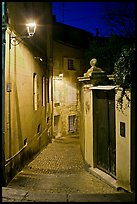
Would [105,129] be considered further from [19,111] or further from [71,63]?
[71,63]

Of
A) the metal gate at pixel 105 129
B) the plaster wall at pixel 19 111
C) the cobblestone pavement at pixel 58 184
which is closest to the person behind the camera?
the cobblestone pavement at pixel 58 184

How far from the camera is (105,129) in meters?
7.37

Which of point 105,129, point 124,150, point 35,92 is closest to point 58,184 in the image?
point 105,129

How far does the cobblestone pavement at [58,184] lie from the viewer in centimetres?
471

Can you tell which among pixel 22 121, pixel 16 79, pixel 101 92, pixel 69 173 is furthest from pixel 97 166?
pixel 16 79

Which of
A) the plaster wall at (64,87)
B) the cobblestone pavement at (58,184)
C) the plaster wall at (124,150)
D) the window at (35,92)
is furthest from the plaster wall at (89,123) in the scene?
the plaster wall at (64,87)

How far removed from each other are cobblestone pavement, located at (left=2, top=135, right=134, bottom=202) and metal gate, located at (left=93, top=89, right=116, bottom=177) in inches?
20.4

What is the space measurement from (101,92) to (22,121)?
2.99 metres

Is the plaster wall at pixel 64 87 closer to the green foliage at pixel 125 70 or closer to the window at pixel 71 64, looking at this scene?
the window at pixel 71 64

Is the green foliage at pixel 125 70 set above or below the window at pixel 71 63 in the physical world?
below

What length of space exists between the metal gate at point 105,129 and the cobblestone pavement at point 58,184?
20.4 inches

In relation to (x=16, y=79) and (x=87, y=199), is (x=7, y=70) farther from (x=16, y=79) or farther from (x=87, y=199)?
(x=87, y=199)

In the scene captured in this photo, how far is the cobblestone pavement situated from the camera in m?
4.71

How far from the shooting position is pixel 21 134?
8.71 meters
